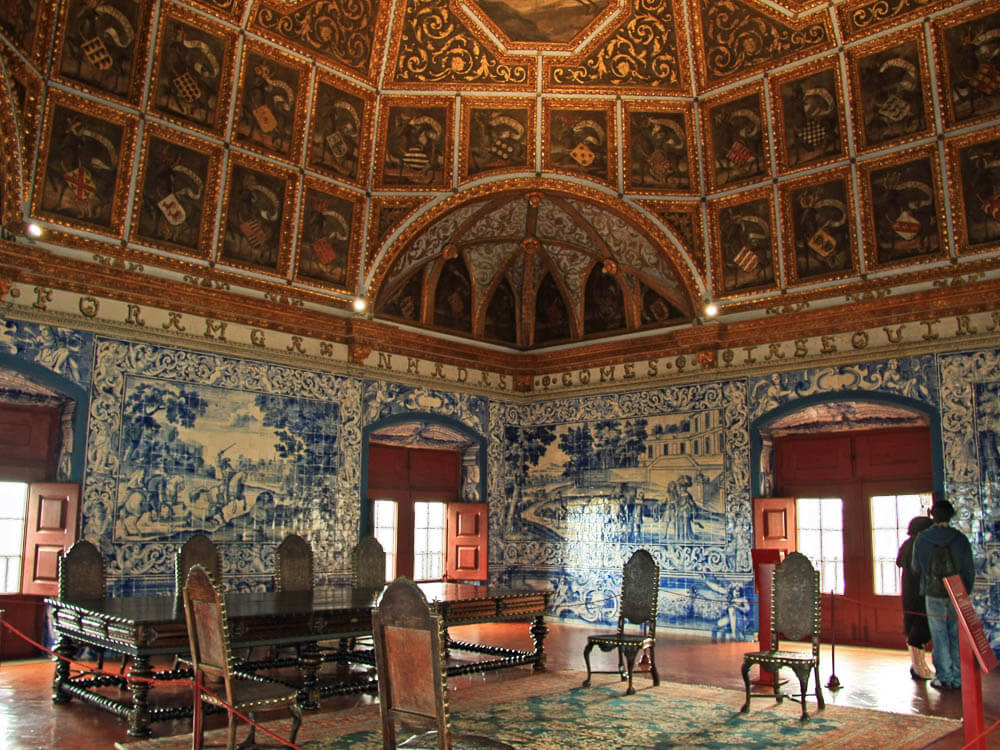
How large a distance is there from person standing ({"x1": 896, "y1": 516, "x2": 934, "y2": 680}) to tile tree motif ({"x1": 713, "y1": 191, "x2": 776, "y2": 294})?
4345 mm

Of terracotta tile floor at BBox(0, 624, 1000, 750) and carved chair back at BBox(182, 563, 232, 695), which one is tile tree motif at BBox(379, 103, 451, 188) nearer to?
terracotta tile floor at BBox(0, 624, 1000, 750)

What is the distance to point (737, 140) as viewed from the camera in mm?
12484

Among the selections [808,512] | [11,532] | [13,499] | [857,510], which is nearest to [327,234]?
[13,499]

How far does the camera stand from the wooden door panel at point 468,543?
14.6 m

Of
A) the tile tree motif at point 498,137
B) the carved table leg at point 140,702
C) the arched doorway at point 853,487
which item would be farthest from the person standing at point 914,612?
the tile tree motif at point 498,137

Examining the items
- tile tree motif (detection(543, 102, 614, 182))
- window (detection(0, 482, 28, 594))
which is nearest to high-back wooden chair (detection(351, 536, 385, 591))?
window (detection(0, 482, 28, 594))

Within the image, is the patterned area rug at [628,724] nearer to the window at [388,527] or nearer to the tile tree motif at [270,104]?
the window at [388,527]

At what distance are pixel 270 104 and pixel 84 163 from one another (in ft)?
8.16

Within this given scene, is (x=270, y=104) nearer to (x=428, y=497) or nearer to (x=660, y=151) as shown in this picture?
(x=660, y=151)

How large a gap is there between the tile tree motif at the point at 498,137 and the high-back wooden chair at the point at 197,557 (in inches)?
259

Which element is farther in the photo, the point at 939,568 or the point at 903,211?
the point at 903,211

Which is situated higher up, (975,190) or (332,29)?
(332,29)

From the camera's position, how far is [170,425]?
11055mm

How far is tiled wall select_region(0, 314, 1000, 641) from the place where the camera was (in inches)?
416
